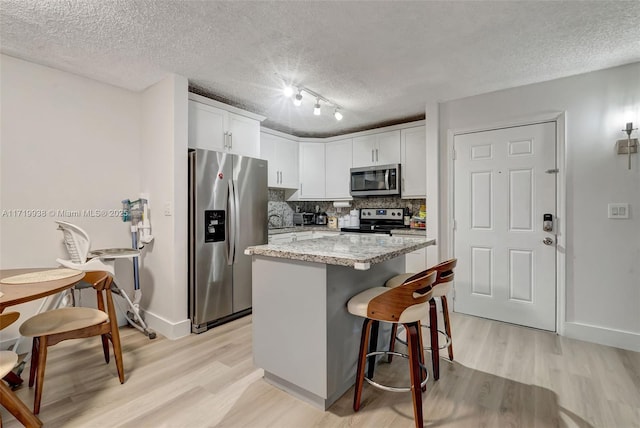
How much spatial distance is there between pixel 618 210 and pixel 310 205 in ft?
12.5

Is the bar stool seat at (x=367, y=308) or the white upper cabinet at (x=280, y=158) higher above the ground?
the white upper cabinet at (x=280, y=158)

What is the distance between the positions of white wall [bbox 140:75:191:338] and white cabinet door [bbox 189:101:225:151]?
24cm

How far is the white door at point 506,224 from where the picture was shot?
2.87m

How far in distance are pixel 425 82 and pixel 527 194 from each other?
149cm

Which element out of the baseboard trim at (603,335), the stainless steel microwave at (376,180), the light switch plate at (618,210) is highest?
the stainless steel microwave at (376,180)

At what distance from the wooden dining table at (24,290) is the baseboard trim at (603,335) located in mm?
3884

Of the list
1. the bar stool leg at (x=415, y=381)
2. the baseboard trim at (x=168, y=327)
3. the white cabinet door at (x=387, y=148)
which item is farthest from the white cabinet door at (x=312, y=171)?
the bar stool leg at (x=415, y=381)

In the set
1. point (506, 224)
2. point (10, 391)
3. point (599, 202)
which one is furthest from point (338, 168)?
point (10, 391)

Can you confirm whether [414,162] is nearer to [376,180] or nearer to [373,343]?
[376,180]

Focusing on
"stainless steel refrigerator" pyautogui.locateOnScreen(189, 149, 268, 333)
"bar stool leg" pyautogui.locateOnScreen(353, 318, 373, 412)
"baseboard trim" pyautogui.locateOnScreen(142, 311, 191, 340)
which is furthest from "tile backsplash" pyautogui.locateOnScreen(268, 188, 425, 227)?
"bar stool leg" pyautogui.locateOnScreen(353, 318, 373, 412)

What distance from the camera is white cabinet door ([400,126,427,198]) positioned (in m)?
3.83

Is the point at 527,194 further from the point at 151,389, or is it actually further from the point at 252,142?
the point at 151,389

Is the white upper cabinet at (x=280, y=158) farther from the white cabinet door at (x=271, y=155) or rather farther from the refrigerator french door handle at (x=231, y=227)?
the refrigerator french door handle at (x=231, y=227)

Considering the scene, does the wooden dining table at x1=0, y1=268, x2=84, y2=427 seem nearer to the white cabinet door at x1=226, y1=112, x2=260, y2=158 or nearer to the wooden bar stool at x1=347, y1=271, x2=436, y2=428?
the wooden bar stool at x1=347, y1=271, x2=436, y2=428
